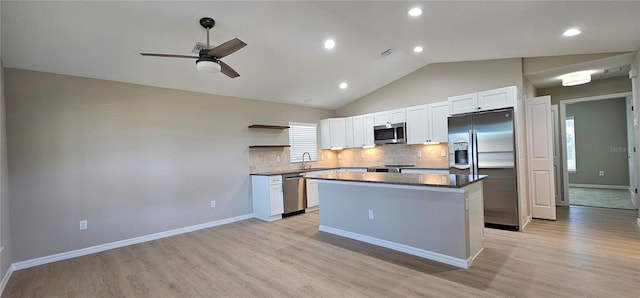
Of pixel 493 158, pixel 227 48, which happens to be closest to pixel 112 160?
pixel 227 48

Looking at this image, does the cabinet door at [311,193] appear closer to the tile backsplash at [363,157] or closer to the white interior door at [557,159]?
the tile backsplash at [363,157]

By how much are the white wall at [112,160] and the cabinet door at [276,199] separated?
64 centimetres

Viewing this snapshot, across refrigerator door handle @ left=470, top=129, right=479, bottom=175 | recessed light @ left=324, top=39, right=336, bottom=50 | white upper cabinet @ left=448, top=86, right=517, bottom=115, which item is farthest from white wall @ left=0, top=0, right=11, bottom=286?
white upper cabinet @ left=448, top=86, right=517, bottom=115

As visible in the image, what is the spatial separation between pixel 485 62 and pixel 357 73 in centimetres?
223

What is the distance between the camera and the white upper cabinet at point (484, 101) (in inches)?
163

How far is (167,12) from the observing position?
2854 mm

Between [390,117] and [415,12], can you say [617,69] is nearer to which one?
[390,117]

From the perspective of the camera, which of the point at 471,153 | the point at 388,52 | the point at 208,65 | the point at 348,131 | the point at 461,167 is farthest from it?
the point at 348,131

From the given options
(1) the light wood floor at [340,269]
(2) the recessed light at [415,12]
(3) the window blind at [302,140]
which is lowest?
(1) the light wood floor at [340,269]

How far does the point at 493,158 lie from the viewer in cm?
418

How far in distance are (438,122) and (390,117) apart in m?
1.05

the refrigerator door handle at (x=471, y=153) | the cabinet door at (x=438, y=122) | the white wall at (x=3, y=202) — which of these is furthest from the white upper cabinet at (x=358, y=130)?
the white wall at (x=3, y=202)

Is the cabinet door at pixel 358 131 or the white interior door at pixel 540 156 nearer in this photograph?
the white interior door at pixel 540 156

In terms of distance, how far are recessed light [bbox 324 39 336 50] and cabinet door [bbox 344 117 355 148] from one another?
268 centimetres
